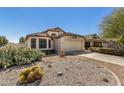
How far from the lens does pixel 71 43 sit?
47.6 ft

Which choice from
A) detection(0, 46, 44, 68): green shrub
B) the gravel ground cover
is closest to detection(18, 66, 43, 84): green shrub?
the gravel ground cover

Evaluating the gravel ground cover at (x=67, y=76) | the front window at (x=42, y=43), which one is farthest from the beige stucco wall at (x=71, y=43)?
the gravel ground cover at (x=67, y=76)

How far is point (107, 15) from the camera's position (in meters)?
16.4

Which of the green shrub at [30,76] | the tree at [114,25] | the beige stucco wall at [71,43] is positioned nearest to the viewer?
the green shrub at [30,76]

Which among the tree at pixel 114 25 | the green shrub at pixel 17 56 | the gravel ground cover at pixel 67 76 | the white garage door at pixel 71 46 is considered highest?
the tree at pixel 114 25

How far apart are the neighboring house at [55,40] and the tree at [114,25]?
10.5 ft

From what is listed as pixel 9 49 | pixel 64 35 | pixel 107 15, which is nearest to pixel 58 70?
pixel 9 49

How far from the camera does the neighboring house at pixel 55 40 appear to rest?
14250 mm

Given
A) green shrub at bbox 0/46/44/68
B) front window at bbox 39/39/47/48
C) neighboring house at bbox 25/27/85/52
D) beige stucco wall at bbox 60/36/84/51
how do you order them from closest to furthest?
green shrub at bbox 0/46/44/68 → beige stucco wall at bbox 60/36/84/51 → neighboring house at bbox 25/27/85/52 → front window at bbox 39/39/47/48

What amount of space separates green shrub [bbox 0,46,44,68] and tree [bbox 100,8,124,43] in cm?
937

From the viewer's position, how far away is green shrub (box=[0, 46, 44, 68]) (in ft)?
26.2

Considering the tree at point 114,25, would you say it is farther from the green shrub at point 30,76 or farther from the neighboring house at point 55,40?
the green shrub at point 30,76

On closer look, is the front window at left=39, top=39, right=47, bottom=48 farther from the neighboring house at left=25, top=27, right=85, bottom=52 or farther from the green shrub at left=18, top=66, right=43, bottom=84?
the green shrub at left=18, top=66, right=43, bottom=84

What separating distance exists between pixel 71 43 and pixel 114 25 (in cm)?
509
